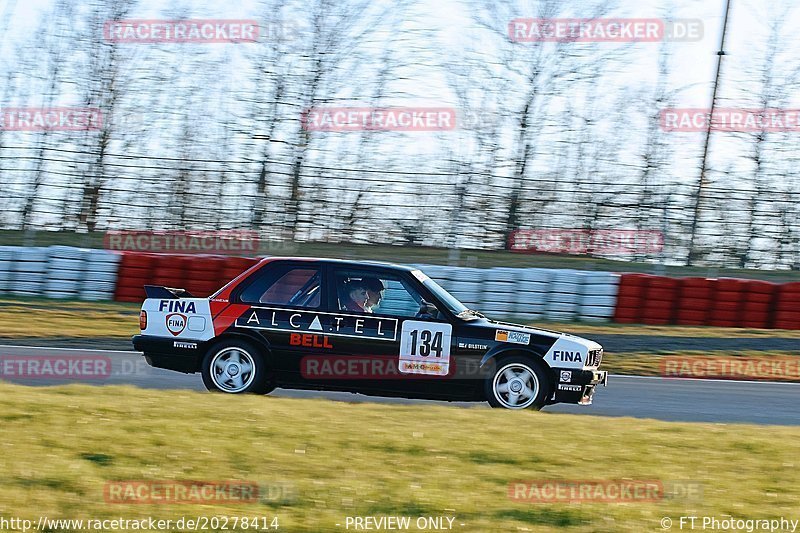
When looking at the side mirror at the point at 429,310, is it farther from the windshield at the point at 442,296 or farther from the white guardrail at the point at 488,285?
the white guardrail at the point at 488,285

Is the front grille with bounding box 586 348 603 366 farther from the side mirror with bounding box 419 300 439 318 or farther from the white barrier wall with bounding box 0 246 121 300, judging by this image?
the white barrier wall with bounding box 0 246 121 300

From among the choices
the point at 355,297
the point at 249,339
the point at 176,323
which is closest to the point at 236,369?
the point at 249,339

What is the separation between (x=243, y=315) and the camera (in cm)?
889

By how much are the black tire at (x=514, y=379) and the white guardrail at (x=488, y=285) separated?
304 inches

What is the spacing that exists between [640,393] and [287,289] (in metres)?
4.36

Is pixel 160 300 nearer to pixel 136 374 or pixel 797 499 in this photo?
pixel 136 374

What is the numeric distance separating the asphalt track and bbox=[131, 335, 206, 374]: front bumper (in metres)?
0.52

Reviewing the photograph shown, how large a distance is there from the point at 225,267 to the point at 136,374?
649 centimetres

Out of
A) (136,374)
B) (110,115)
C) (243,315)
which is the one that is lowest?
(136,374)

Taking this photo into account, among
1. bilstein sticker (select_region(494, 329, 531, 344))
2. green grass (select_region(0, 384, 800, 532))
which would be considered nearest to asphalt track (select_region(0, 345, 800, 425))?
bilstein sticker (select_region(494, 329, 531, 344))

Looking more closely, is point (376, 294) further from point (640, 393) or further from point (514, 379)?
point (640, 393)

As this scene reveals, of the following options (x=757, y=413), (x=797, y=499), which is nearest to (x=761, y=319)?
(x=757, y=413)

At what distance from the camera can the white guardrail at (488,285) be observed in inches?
651

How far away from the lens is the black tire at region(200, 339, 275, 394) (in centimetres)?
881
